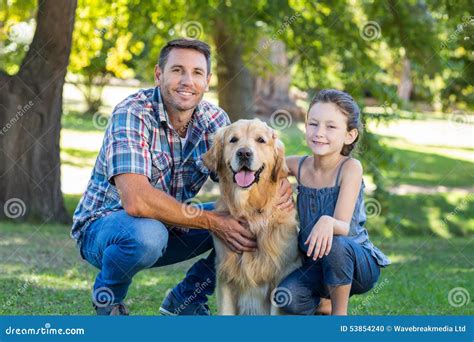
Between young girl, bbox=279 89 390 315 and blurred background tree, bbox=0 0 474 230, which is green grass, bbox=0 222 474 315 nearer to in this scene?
young girl, bbox=279 89 390 315

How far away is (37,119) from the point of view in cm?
1130

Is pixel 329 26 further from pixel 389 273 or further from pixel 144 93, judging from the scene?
pixel 144 93

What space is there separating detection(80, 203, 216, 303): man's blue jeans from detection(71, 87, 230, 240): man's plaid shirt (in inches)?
6.9

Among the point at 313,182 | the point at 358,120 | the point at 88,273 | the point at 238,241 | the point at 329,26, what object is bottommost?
the point at 88,273

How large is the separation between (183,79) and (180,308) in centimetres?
155

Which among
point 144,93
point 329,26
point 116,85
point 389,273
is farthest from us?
point 116,85

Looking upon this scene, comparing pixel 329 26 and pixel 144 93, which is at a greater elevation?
pixel 329 26

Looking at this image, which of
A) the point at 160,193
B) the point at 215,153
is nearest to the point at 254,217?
the point at 215,153

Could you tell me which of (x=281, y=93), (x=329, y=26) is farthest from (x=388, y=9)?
(x=281, y=93)

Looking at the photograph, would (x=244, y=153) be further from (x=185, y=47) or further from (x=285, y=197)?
(x=185, y=47)

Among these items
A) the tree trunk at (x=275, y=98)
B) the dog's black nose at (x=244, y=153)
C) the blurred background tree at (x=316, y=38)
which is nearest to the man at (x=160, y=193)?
the dog's black nose at (x=244, y=153)

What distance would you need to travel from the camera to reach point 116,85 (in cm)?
3831

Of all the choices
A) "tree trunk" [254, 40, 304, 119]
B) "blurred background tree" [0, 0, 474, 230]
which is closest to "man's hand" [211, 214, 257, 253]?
"blurred background tree" [0, 0, 474, 230]

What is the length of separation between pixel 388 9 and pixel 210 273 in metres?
8.47
